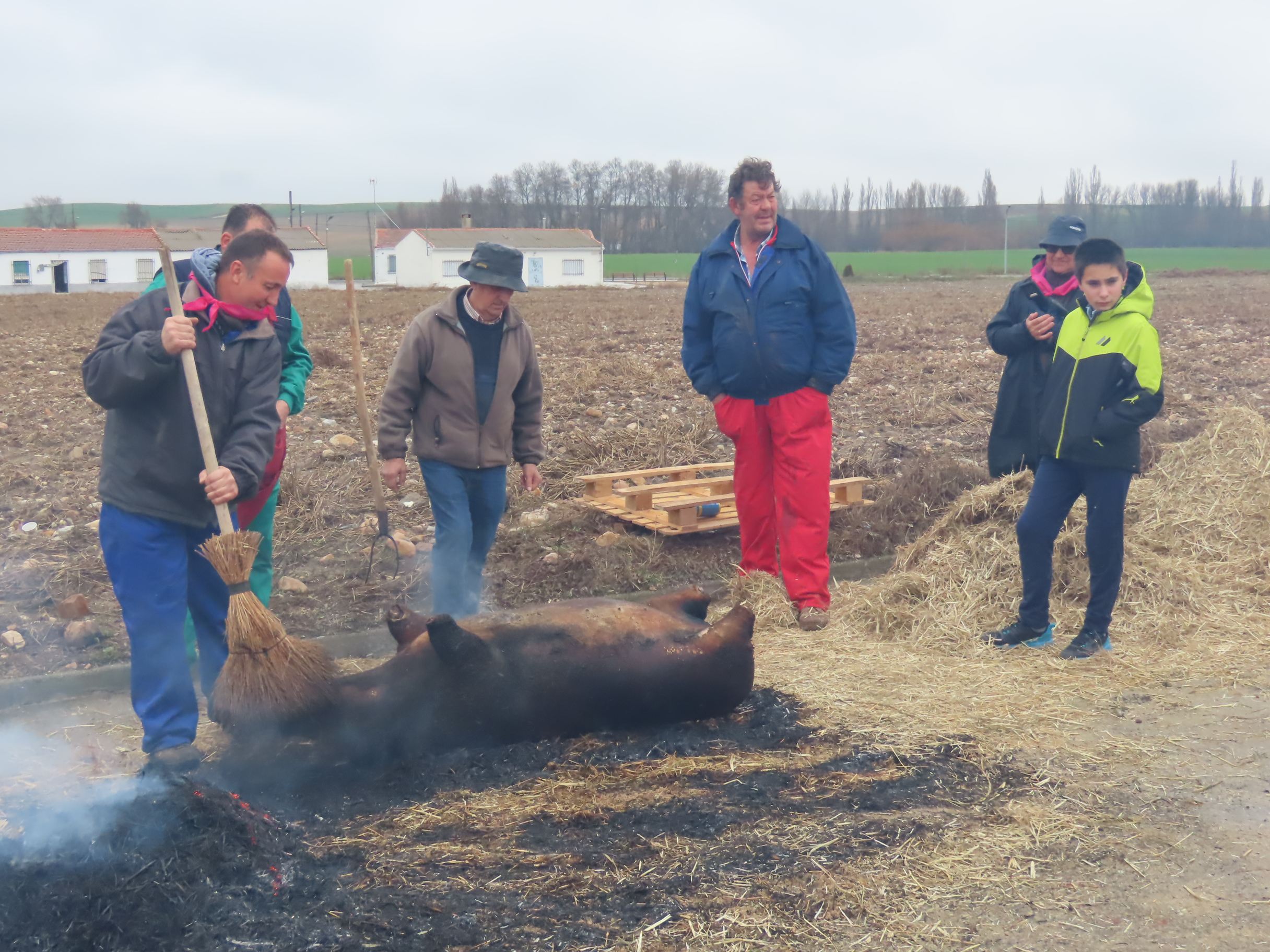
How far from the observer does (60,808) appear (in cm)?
342

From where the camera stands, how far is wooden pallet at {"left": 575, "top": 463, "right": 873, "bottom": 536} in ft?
25.6

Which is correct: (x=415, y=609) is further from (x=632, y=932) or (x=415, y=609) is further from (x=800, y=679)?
(x=632, y=932)

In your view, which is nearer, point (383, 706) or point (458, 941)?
point (458, 941)

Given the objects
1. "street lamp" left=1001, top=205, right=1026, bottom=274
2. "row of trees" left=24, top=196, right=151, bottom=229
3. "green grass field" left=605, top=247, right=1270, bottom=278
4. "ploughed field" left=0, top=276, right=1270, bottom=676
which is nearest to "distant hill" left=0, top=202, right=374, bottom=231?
"row of trees" left=24, top=196, right=151, bottom=229

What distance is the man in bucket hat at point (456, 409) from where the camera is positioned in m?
5.71

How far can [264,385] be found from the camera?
4.45 m

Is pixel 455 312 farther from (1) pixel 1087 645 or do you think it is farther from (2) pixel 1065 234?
(1) pixel 1087 645

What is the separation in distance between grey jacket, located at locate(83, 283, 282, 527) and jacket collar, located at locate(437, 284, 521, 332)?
55.1 inches

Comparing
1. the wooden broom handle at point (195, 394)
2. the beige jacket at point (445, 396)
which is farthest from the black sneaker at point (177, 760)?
the beige jacket at point (445, 396)

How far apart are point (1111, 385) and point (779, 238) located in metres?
2.02

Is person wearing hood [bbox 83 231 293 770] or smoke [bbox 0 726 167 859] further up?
person wearing hood [bbox 83 231 293 770]

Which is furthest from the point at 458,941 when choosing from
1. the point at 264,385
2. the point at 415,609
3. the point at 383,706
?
the point at 415,609

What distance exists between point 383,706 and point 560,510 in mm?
4135

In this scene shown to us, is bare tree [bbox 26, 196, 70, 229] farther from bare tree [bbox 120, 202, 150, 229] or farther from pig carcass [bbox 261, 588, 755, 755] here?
pig carcass [bbox 261, 588, 755, 755]
